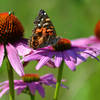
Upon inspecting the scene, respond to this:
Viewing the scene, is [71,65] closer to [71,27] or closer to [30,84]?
[30,84]

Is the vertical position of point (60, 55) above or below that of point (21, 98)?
above

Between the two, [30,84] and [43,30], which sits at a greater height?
[43,30]

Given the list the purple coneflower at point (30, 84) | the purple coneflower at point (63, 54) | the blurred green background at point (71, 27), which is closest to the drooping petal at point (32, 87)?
the purple coneflower at point (30, 84)

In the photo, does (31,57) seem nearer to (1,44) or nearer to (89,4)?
(1,44)

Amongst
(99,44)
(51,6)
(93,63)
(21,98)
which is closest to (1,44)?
(99,44)

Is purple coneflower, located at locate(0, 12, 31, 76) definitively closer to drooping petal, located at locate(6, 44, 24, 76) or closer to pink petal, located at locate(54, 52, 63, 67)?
drooping petal, located at locate(6, 44, 24, 76)

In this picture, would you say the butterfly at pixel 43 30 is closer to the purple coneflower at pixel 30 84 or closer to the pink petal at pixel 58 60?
the pink petal at pixel 58 60

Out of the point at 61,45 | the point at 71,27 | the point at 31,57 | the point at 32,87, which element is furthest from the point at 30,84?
the point at 71,27
